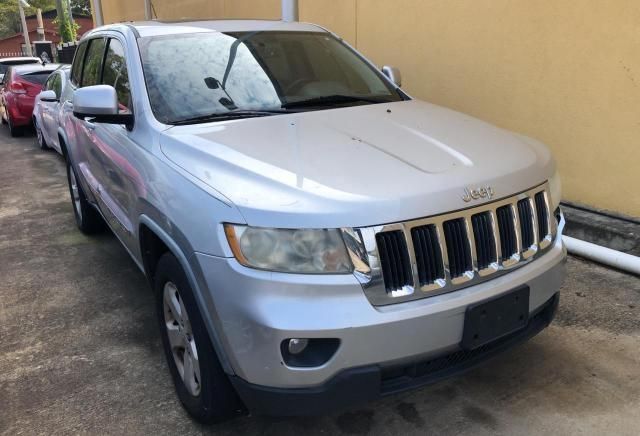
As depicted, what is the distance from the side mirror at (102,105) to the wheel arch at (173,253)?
613mm

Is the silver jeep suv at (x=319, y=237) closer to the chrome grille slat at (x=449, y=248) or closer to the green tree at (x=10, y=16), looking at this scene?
the chrome grille slat at (x=449, y=248)

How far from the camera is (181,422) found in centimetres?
265

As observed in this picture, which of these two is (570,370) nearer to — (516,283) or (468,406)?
(468,406)

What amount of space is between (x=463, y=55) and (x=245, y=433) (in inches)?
165

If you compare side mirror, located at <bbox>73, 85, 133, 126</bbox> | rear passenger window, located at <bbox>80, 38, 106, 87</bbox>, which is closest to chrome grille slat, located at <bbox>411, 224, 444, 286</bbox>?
side mirror, located at <bbox>73, 85, 133, 126</bbox>

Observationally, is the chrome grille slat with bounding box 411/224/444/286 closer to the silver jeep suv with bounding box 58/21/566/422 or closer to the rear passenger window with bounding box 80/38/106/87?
the silver jeep suv with bounding box 58/21/566/422

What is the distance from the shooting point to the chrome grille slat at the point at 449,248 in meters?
2.05

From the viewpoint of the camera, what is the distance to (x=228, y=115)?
118 inches

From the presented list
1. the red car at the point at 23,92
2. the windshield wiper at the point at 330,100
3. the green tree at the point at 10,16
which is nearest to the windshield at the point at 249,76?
the windshield wiper at the point at 330,100

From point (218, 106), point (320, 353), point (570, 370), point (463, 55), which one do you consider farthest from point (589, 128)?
point (320, 353)

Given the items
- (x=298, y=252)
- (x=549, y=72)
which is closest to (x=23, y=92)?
(x=549, y=72)

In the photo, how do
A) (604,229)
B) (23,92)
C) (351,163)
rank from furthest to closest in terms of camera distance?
1. (23,92)
2. (604,229)
3. (351,163)

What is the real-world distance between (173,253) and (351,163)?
840 mm

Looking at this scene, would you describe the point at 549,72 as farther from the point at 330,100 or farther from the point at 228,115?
the point at 228,115
